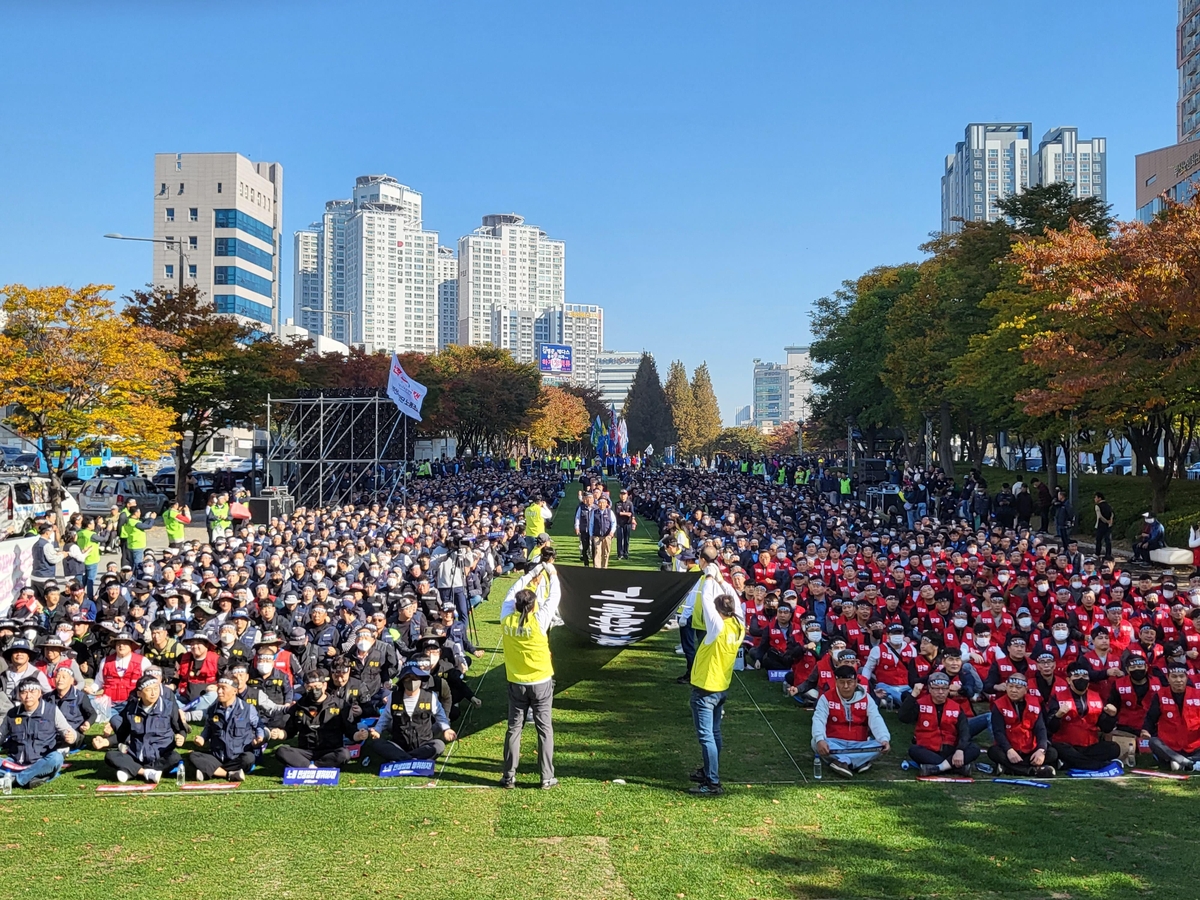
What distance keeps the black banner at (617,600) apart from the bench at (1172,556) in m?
14.0

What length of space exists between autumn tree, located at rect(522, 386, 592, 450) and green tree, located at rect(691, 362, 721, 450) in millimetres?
26347

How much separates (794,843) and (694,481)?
33490mm

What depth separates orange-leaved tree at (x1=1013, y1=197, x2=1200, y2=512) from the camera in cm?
2016

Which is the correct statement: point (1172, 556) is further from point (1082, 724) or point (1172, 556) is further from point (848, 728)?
point (848, 728)

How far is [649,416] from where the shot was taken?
122 m

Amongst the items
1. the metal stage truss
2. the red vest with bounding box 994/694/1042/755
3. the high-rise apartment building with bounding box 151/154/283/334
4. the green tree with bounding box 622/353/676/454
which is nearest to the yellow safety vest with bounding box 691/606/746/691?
the red vest with bounding box 994/694/1042/755

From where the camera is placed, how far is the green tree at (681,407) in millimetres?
124938

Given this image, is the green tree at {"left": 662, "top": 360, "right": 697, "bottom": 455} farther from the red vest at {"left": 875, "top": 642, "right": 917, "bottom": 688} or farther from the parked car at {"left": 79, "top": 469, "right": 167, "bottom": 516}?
the red vest at {"left": 875, "top": 642, "right": 917, "bottom": 688}

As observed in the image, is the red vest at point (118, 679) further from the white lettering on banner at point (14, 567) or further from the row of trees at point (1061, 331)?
the row of trees at point (1061, 331)

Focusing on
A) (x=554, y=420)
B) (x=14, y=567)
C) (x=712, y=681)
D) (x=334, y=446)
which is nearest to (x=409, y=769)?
(x=712, y=681)

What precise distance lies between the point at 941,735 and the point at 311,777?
5.53m

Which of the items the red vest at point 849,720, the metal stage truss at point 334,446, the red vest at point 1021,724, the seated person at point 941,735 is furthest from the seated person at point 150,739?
the metal stage truss at point 334,446

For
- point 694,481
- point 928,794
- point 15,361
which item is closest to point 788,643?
point 928,794

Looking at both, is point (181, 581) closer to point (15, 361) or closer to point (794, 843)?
point (794, 843)
